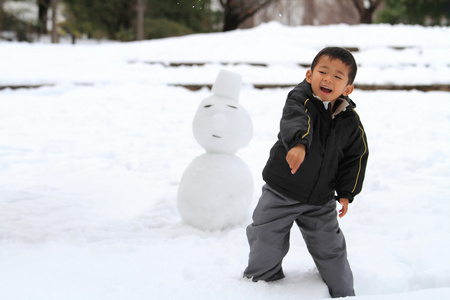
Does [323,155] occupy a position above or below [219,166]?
above

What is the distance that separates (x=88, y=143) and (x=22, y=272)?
9.83 feet

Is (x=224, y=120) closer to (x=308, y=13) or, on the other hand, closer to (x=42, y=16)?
(x=308, y=13)

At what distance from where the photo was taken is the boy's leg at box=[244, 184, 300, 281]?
6.34 feet

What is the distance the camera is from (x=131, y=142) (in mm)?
5027

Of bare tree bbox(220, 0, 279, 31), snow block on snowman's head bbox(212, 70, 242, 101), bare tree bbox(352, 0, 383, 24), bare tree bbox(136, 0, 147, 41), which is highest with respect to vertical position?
bare tree bbox(352, 0, 383, 24)

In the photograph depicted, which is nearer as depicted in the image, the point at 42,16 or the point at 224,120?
the point at 224,120

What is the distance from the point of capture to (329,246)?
194 cm

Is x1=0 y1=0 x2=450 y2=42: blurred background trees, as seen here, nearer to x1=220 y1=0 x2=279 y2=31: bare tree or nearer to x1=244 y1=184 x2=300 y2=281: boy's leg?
x1=220 y1=0 x2=279 y2=31: bare tree

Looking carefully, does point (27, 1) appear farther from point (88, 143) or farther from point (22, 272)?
point (22, 272)

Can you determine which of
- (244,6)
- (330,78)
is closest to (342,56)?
(330,78)

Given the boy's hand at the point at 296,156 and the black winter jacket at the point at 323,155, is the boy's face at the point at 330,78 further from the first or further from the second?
the boy's hand at the point at 296,156

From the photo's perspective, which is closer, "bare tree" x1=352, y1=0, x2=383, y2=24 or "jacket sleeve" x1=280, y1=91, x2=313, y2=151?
"jacket sleeve" x1=280, y1=91, x2=313, y2=151

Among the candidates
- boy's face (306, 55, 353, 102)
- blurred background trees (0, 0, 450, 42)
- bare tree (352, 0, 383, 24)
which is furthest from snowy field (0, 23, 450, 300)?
bare tree (352, 0, 383, 24)

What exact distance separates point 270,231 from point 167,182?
1.95 meters
